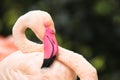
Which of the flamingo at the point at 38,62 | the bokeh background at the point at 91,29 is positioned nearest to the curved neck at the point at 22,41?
the flamingo at the point at 38,62

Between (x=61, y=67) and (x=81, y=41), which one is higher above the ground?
(x=61, y=67)

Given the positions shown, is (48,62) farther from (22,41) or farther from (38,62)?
(22,41)

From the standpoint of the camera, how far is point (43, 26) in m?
2.47

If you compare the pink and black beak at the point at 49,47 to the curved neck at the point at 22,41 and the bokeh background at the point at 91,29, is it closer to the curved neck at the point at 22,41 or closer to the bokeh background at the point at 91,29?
the curved neck at the point at 22,41

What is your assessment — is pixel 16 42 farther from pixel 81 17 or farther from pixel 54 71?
pixel 81 17

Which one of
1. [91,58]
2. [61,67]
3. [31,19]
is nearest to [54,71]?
[61,67]

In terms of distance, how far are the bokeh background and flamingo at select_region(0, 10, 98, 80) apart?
2758 mm

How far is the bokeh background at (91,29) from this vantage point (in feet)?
17.4

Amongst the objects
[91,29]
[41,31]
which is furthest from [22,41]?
[91,29]

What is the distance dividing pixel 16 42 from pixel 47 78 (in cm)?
23

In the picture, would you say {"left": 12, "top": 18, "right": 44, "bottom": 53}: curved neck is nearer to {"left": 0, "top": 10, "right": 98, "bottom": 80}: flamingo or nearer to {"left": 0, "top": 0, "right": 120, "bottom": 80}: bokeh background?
{"left": 0, "top": 10, "right": 98, "bottom": 80}: flamingo

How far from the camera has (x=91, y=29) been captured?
5.38m

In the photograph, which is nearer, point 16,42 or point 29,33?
point 16,42

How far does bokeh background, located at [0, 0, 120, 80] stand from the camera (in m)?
5.31
